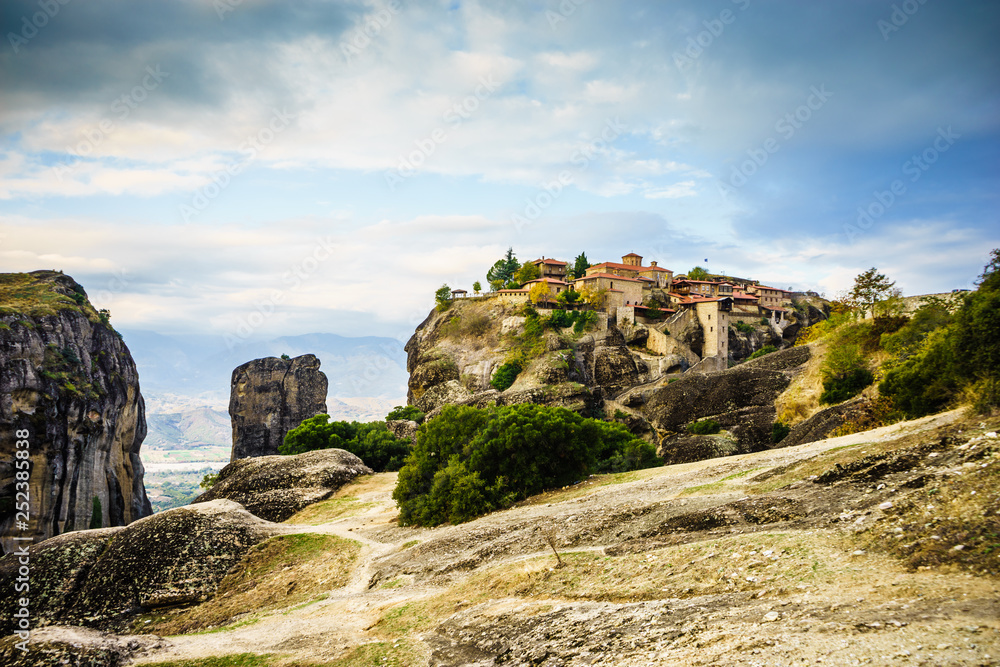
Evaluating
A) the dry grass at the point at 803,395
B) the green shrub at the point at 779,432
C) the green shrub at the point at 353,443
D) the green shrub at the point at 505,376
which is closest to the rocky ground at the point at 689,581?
the green shrub at the point at 779,432

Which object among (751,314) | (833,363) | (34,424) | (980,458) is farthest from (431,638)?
(751,314)

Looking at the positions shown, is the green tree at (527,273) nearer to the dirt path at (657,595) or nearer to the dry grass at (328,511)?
the dry grass at (328,511)

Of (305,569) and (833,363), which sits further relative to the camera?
(833,363)

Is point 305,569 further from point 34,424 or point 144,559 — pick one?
point 34,424

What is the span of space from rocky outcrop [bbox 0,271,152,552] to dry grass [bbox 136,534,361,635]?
39.7m

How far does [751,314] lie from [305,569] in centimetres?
8777

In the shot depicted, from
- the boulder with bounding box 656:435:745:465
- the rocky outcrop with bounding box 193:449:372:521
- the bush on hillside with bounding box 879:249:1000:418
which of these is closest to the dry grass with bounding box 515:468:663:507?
the bush on hillside with bounding box 879:249:1000:418

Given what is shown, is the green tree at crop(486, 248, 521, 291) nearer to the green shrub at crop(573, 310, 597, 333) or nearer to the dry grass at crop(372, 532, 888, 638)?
the green shrub at crop(573, 310, 597, 333)

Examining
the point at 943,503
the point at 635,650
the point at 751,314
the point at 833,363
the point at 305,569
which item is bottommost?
the point at 305,569

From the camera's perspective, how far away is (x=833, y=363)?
38.7m

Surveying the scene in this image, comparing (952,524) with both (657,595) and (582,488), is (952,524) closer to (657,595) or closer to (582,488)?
(657,595)

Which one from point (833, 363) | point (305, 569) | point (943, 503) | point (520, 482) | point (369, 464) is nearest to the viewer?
point (943, 503)

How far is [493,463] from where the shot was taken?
88.7ft

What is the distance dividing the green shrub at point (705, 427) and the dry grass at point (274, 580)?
97.1 feet
